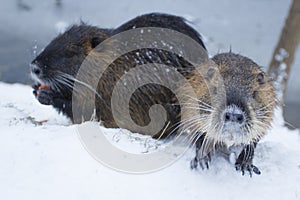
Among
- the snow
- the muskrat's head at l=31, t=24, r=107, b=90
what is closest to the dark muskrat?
the muskrat's head at l=31, t=24, r=107, b=90

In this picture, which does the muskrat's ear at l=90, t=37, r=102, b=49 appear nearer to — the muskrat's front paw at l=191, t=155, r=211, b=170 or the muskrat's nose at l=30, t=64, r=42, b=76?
the muskrat's nose at l=30, t=64, r=42, b=76

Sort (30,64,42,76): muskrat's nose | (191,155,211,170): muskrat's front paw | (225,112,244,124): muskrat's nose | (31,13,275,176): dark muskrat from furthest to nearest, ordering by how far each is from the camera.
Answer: (30,64,42,76): muskrat's nose < (191,155,211,170): muskrat's front paw < (31,13,275,176): dark muskrat < (225,112,244,124): muskrat's nose

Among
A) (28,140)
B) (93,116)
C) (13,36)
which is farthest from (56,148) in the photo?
(13,36)

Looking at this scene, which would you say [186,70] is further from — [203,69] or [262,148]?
[262,148]

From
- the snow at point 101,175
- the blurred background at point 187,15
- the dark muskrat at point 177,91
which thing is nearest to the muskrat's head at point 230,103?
the dark muskrat at point 177,91

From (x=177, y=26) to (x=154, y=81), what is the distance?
0.46 m

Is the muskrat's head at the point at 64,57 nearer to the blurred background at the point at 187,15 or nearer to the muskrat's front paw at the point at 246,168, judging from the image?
the muskrat's front paw at the point at 246,168

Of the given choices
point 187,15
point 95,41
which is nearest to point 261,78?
point 95,41

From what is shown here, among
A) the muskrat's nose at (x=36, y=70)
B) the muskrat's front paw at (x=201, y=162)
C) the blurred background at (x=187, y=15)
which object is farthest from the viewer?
the blurred background at (x=187, y=15)

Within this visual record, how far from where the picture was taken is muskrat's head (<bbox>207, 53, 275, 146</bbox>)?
8.74 ft

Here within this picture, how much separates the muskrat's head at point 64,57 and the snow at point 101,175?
1.11 feet

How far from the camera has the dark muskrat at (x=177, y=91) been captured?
9.09ft

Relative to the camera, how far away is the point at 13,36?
8.20m

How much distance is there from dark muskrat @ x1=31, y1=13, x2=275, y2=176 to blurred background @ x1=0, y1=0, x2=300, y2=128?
4.43 m
